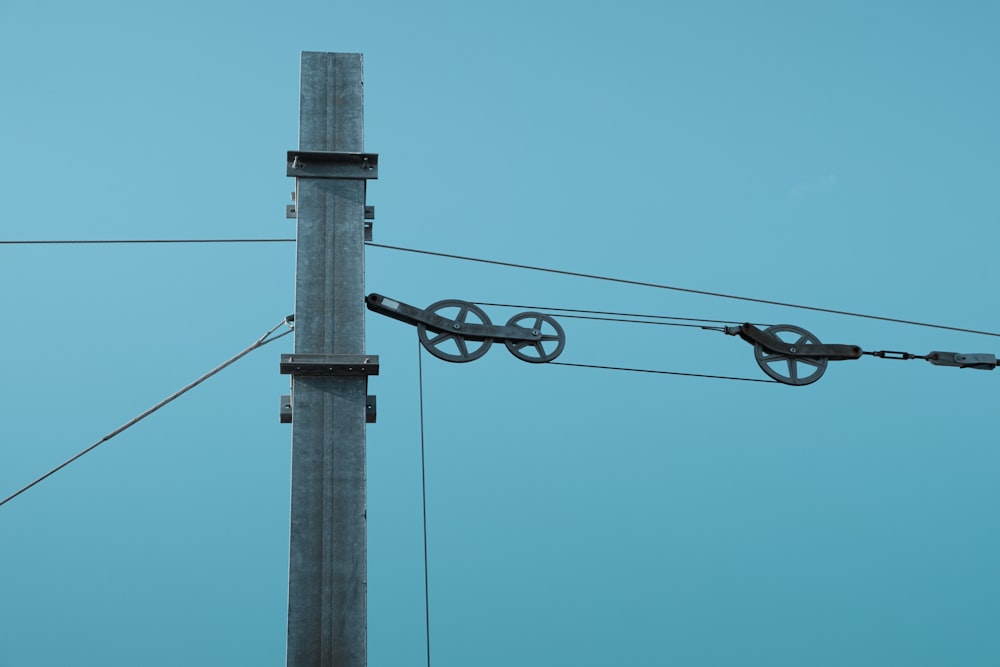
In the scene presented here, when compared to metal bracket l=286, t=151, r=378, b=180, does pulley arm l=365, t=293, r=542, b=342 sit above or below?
below

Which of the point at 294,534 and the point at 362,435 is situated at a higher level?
the point at 362,435

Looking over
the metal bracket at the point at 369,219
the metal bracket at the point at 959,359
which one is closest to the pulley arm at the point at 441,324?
the metal bracket at the point at 369,219

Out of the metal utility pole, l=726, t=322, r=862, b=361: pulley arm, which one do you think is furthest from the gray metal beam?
l=726, t=322, r=862, b=361: pulley arm

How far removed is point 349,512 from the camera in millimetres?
7605

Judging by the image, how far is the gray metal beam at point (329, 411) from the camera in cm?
746

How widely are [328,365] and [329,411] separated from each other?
28 cm

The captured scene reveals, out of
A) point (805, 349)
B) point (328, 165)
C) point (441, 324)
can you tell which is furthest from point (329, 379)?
point (805, 349)

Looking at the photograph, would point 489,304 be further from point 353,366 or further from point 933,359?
point 933,359

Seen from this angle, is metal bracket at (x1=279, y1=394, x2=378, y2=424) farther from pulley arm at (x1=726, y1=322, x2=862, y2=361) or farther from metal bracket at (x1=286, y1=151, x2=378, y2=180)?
pulley arm at (x1=726, y1=322, x2=862, y2=361)

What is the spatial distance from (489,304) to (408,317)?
628 mm

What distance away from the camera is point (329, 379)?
7820mm

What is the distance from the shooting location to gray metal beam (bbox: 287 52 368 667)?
7.46 metres

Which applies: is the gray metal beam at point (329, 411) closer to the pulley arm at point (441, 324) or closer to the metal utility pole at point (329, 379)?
the metal utility pole at point (329, 379)

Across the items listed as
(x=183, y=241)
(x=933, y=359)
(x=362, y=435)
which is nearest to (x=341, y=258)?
(x=362, y=435)
